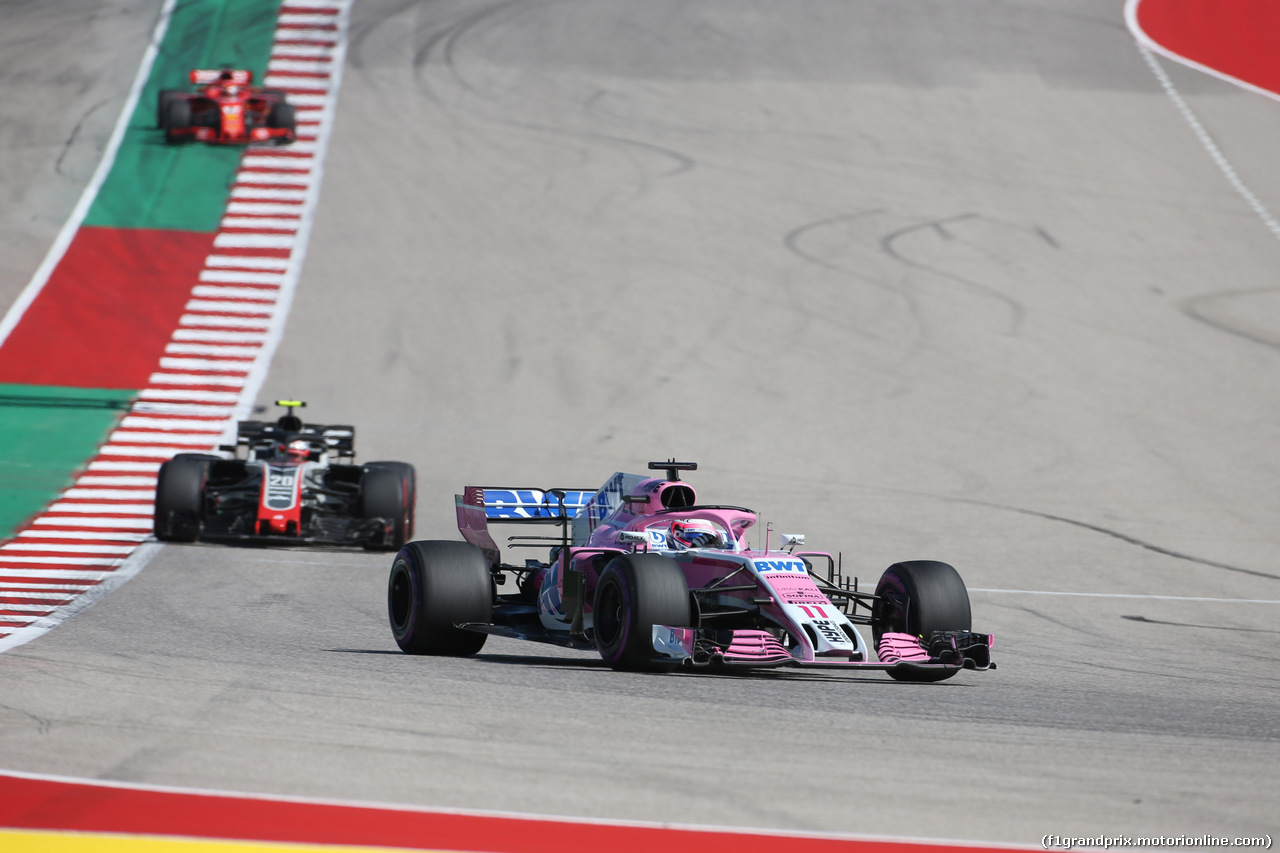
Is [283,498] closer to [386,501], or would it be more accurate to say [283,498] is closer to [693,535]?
[386,501]

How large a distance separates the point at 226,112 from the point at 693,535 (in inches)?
987

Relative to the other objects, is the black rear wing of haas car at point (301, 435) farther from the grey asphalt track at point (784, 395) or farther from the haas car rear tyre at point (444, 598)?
the haas car rear tyre at point (444, 598)

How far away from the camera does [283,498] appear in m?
18.0

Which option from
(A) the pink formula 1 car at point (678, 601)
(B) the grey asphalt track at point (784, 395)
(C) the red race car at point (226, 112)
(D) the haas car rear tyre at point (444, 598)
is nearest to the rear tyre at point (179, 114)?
(C) the red race car at point (226, 112)

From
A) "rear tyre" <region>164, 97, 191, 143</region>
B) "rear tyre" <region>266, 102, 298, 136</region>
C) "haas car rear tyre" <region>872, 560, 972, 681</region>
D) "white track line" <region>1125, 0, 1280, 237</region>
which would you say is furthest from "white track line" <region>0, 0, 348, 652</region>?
"white track line" <region>1125, 0, 1280, 237</region>

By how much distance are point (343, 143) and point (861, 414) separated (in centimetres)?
1466

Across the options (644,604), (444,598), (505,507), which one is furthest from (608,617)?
(505,507)

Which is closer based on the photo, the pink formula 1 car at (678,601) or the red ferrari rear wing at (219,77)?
the pink formula 1 car at (678,601)

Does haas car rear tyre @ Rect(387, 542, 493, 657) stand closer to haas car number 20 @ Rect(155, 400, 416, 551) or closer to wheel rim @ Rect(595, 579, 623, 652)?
wheel rim @ Rect(595, 579, 623, 652)

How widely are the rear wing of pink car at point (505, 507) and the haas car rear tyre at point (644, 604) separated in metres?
2.59

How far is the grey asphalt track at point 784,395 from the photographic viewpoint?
752 centimetres

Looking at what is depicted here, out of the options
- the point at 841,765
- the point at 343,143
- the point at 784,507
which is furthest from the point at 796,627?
the point at 343,143

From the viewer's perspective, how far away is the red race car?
3334 centimetres

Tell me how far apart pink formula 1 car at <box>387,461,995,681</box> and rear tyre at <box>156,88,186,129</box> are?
2456cm
